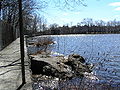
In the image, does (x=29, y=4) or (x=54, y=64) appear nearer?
(x=54, y=64)

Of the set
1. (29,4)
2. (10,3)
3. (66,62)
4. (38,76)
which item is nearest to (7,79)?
(38,76)

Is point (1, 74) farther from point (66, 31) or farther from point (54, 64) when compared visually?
point (66, 31)

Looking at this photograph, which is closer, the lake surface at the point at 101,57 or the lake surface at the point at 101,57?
the lake surface at the point at 101,57

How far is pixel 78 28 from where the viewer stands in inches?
7603

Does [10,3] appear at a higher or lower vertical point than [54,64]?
higher

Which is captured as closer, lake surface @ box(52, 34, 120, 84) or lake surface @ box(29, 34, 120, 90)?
lake surface @ box(29, 34, 120, 90)

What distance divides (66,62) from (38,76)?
4.30m

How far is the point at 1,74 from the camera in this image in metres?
9.26

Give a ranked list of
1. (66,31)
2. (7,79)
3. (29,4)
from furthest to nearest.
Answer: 1. (66,31)
2. (29,4)
3. (7,79)

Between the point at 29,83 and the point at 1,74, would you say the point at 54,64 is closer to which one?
the point at 1,74

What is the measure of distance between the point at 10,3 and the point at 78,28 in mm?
169086

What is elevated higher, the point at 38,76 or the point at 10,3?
the point at 10,3

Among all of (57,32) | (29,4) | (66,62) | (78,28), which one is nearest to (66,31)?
(78,28)

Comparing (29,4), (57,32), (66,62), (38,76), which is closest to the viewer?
(38,76)
